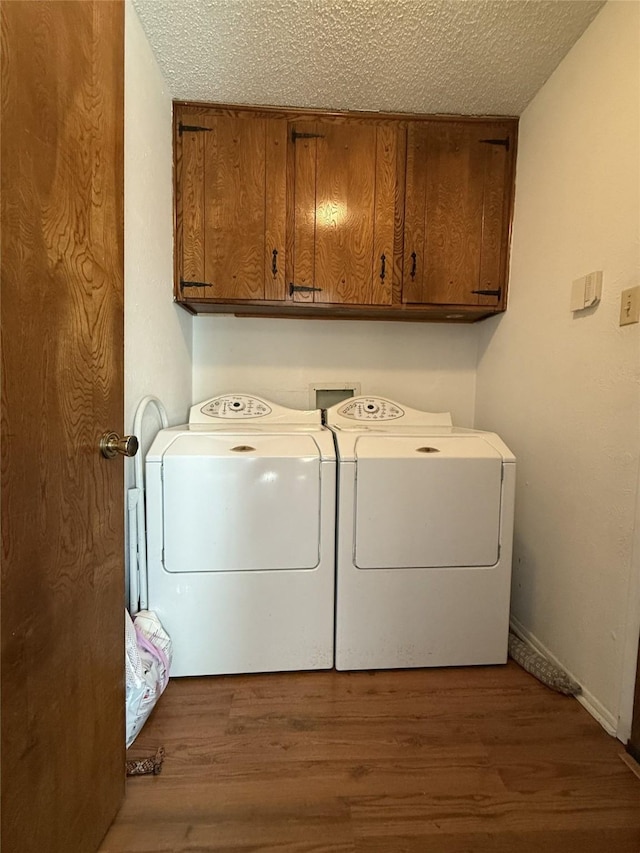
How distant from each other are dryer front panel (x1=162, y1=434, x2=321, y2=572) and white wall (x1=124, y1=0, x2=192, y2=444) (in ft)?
1.02

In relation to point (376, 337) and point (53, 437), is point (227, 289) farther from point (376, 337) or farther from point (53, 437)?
point (53, 437)

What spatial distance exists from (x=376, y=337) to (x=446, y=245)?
0.60 meters

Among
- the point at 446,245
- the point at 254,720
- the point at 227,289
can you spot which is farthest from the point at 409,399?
the point at 254,720

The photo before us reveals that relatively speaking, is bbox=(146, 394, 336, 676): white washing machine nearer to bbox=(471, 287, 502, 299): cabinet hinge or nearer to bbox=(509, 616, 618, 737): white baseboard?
bbox=(509, 616, 618, 737): white baseboard

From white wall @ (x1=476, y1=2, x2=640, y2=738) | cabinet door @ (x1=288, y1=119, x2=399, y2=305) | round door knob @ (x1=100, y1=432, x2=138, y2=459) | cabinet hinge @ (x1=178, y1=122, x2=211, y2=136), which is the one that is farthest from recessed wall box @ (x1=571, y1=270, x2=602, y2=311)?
cabinet hinge @ (x1=178, y1=122, x2=211, y2=136)

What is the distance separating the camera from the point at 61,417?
0.71 m

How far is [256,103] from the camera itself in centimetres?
176

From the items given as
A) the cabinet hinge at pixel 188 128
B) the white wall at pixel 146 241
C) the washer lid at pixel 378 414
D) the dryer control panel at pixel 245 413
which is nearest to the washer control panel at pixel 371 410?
the washer lid at pixel 378 414

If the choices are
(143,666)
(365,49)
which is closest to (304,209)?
(365,49)

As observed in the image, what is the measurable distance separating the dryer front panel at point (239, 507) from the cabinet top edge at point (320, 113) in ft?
5.04

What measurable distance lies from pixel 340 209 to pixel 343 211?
0.06ft

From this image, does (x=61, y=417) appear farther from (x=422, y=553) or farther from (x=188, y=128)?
(x=188, y=128)

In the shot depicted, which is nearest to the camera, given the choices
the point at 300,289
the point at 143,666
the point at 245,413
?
the point at 143,666

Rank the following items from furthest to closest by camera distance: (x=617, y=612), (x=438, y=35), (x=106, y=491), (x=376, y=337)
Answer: (x=376, y=337), (x=438, y=35), (x=617, y=612), (x=106, y=491)
